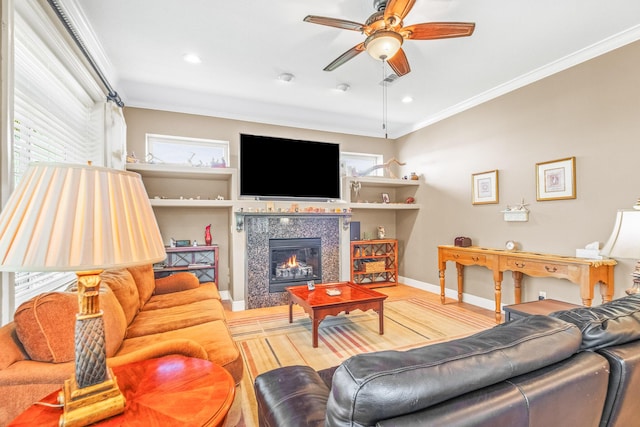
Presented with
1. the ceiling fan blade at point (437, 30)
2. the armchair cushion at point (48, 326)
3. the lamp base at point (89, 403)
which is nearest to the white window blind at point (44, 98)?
the armchair cushion at point (48, 326)

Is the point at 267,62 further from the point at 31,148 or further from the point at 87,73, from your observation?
the point at 31,148

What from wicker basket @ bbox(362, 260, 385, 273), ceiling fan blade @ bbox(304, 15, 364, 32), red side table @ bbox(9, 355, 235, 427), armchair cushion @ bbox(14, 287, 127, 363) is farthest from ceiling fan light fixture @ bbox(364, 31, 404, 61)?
wicker basket @ bbox(362, 260, 385, 273)

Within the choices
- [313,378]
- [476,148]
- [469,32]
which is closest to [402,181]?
[476,148]

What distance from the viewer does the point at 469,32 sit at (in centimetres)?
204

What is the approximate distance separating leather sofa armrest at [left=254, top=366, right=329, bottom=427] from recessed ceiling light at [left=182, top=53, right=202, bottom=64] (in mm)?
3022

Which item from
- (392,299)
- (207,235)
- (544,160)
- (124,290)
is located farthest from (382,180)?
(124,290)

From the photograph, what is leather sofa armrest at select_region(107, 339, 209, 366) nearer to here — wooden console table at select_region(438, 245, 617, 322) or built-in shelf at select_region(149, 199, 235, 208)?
built-in shelf at select_region(149, 199, 235, 208)

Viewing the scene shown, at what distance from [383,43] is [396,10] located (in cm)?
22

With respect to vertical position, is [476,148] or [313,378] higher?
[476,148]

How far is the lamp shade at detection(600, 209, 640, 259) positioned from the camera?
6.43 feet

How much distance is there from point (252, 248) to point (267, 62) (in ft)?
7.64

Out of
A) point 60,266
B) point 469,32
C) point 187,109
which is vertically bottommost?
point 60,266

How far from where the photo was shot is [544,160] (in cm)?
328

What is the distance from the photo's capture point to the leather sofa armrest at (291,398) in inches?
37.7
